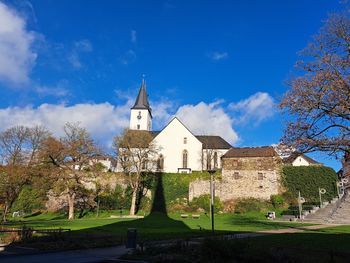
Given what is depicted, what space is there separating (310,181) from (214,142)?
20.7m

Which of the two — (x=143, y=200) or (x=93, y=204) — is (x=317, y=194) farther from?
(x=93, y=204)

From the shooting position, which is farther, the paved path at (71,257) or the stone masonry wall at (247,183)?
the stone masonry wall at (247,183)

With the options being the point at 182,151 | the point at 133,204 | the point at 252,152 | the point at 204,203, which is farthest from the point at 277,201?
the point at 182,151

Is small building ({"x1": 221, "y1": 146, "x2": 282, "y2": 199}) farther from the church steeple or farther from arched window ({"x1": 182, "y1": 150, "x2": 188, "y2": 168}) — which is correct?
the church steeple

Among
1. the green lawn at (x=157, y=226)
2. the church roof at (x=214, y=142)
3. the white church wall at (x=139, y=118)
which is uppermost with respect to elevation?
the white church wall at (x=139, y=118)

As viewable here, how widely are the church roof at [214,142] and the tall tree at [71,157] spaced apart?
25364 mm

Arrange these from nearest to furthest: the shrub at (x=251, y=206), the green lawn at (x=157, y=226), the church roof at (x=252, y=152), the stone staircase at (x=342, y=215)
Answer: the green lawn at (x=157, y=226) → the stone staircase at (x=342, y=215) → the shrub at (x=251, y=206) → the church roof at (x=252, y=152)

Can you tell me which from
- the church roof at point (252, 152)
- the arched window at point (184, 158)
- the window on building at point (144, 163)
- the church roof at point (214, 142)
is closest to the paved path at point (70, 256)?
the window on building at point (144, 163)

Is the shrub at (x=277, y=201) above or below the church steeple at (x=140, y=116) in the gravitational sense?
below

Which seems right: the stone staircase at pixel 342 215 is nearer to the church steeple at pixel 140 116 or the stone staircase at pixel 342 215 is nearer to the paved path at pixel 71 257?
the paved path at pixel 71 257

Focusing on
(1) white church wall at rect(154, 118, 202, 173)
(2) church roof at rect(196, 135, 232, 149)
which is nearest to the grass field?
(1) white church wall at rect(154, 118, 202, 173)

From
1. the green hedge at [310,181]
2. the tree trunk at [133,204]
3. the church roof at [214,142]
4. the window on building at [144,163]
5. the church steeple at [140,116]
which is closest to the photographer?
the tree trunk at [133,204]

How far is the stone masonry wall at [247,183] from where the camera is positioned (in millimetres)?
42969

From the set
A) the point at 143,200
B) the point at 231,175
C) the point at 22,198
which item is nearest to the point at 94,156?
the point at 143,200
